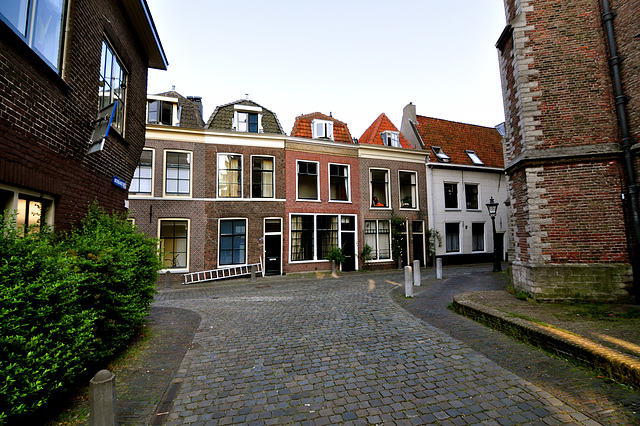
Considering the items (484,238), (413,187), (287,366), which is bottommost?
(287,366)

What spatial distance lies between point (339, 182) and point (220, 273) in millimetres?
8971

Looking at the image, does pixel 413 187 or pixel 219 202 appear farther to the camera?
pixel 413 187

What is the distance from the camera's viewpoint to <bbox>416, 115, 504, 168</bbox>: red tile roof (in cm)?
2262

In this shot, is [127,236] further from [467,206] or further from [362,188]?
[467,206]

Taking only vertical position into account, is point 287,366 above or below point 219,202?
below

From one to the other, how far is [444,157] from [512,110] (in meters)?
12.6

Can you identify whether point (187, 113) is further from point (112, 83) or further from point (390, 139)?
point (390, 139)

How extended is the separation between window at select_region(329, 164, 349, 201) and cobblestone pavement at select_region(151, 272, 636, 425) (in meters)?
12.1

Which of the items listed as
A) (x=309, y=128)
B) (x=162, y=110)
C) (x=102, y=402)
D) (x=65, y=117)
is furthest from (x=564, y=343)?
(x=162, y=110)

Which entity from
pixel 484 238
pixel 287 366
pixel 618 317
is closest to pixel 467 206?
pixel 484 238

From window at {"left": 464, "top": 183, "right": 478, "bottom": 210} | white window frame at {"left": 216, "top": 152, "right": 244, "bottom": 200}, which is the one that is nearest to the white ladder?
white window frame at {"left": 216, "top": 152, "right": 244, "bottom": 200}

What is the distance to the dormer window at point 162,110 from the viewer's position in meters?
16.2

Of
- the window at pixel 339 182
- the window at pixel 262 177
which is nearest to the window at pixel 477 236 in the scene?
the window at pixel 339 182

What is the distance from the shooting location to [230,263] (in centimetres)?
1630
